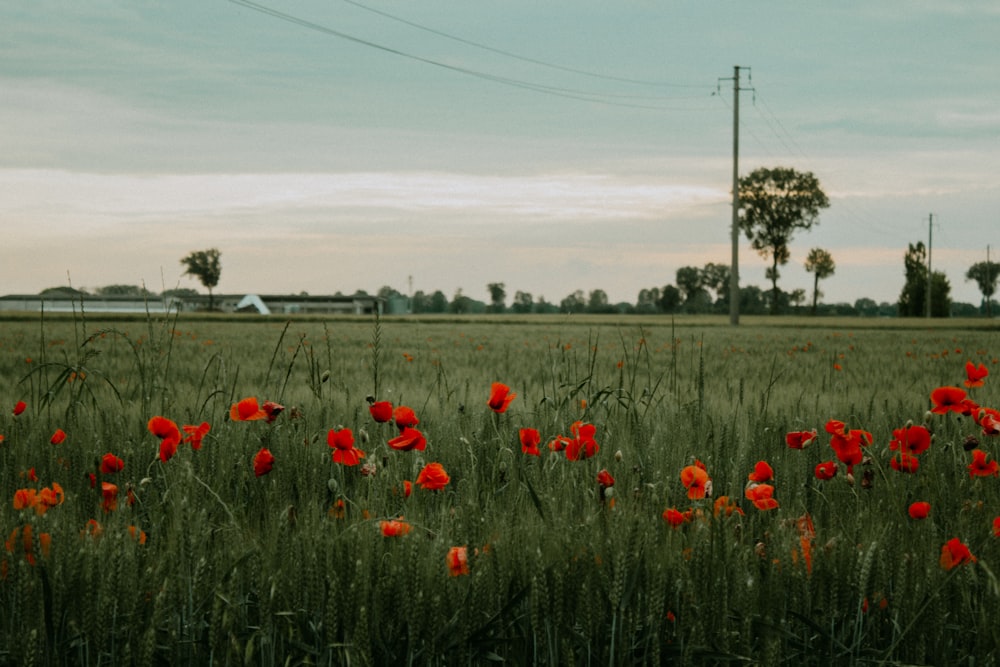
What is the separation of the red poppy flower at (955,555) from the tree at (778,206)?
70.0m

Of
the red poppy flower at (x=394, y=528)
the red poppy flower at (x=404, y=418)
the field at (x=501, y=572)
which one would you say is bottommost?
the field at (x=501, y=572)

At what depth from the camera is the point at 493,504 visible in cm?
220

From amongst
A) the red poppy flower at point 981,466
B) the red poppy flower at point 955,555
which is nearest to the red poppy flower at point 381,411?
the red poppy flower at point 955,555

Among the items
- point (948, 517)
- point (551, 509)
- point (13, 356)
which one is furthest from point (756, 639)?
point (13, 356)

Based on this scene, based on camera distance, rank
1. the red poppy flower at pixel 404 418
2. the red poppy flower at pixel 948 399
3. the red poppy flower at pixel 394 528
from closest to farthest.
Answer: the red poppy flower at pixel 394 528 → the red poppy flower at pixel 404 418 → the red poppy flower at pixel 948 399

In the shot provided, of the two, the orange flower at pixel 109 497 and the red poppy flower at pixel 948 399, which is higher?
the red poppy flower at pixel 948 399

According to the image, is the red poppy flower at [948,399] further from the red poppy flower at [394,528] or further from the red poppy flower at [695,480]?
the red poppy flower at [394,528]

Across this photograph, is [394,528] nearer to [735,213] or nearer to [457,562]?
[457,562]

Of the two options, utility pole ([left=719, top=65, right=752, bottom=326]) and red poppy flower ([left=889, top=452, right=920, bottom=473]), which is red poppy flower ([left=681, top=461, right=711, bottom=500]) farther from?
utility pole ([left=719, top=65, right=752, bottom=326])

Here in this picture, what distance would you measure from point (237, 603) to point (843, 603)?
3.90ft

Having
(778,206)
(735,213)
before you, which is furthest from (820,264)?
(735,213)

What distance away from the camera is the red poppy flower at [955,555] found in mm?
1629

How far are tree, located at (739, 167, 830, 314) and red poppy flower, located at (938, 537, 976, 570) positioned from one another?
69987 millimetres

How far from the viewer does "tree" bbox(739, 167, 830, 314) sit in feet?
224
